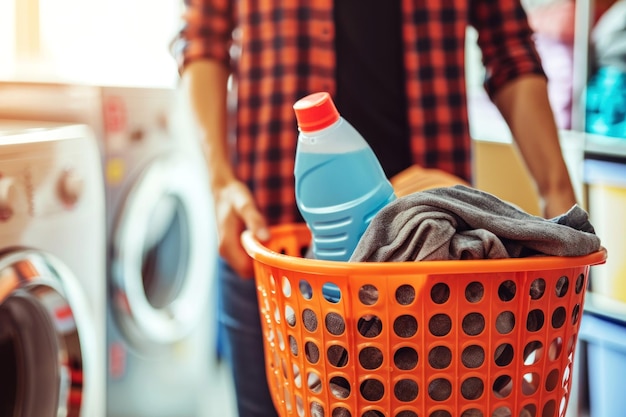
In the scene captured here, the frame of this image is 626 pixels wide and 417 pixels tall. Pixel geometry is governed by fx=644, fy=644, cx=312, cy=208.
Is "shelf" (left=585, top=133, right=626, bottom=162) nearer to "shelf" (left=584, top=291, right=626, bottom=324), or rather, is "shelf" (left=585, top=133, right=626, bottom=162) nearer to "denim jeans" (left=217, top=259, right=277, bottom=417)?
"shelf" (left=584, top=291, right=626, bottom=324)

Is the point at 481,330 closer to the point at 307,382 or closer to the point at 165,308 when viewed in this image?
the point at 307,382

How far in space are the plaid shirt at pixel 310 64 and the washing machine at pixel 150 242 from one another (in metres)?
0.52

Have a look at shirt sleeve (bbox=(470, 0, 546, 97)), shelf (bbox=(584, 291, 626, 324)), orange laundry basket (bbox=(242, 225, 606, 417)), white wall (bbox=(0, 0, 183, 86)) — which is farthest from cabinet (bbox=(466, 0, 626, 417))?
white wall (bbox=(0, 0, 183, 86))

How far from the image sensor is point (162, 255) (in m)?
1.71

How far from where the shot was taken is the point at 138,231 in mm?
1534

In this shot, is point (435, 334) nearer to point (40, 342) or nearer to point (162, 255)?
point (40, 342)

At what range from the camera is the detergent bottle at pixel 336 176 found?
1.86ft

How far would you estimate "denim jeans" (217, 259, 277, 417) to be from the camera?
0.91 metres

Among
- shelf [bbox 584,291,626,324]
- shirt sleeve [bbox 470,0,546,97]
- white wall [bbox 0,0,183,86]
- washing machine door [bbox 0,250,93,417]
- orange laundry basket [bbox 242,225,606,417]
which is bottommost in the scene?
shelf [bbox 584,291,626,324]

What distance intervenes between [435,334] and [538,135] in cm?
44

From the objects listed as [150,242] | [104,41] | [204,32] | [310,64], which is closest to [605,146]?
[310,64]

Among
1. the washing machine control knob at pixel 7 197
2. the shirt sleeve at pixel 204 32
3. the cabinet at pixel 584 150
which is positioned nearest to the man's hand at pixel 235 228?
the shirt sleeve at pixel 204 32

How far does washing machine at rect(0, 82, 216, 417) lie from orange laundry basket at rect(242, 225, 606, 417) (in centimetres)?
101

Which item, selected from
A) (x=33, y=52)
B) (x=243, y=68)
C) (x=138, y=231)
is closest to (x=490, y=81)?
(x=243, y=68)
